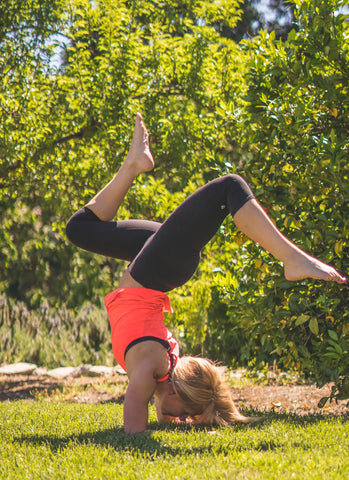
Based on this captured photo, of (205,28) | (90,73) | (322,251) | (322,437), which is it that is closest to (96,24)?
(90,73)

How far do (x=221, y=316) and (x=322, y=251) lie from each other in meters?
1.62

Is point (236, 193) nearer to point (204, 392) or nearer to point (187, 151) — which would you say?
point (204, 392)

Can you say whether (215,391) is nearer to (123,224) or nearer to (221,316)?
(123,224)

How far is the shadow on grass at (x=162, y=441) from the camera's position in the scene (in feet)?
10.1

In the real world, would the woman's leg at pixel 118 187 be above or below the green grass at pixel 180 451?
above

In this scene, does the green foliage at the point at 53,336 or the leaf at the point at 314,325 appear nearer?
the leaf at the point at 314,325

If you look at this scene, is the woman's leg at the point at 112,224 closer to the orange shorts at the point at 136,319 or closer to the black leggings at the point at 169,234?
the black leggings at the point at 169,234

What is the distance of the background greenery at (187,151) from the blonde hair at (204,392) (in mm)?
759

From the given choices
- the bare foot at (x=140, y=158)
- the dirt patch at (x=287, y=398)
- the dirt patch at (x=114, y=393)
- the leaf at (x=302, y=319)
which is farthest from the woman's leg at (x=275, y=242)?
the dirt patch at (x=287, y=398)

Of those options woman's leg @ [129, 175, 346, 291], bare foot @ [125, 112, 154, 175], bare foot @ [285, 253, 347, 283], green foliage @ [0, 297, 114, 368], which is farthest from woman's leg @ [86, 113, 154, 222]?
green foliage @ [0, 297, 114, 368]

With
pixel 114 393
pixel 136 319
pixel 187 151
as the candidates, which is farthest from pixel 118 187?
pixel 114 393

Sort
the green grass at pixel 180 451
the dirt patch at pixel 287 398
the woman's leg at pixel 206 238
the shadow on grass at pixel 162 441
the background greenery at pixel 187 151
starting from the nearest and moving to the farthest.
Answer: the green grass at pixel 180 451
the shadow on grass at pixel 162 441
the woman's leg at pixel 206 238
the background greenery at pixel 187 151
the dirt patch at pixel 287 398

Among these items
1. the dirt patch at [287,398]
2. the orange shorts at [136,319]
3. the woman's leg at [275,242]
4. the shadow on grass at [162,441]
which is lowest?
the dirt patch at [287,398]

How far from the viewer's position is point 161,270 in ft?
12.2
